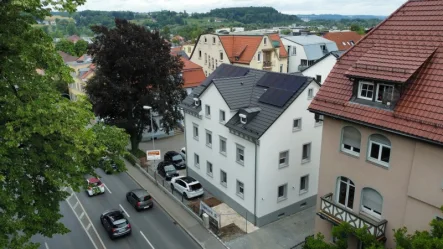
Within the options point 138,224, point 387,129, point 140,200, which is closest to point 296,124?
point 387,129

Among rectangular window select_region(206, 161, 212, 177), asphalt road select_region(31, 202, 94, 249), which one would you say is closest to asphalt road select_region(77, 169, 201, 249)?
asphalt road select_region(31, 202, 94, 249)

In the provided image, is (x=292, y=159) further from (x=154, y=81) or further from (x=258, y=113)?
(x=154, y=81)

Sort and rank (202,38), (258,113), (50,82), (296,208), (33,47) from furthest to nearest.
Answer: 1. (202,38)
2. (296,208)
3. (258,113)
4. (50,82)
5. (33,47)

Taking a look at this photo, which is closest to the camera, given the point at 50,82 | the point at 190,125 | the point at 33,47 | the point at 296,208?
the point at 33,47

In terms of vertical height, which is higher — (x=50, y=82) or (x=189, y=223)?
(x=50, y=82)

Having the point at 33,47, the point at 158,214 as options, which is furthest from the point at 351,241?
the point at 33,47

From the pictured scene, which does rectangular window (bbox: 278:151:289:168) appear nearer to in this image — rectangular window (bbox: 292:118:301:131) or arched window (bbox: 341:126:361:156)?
rectangular window (bbox: 292:118:301:131)

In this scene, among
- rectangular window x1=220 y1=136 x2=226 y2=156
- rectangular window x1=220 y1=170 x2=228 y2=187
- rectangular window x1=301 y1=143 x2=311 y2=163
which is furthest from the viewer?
rectangular window x1=220 y1=170 x2=228 y2=187
